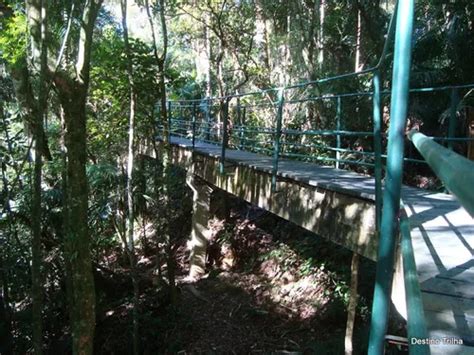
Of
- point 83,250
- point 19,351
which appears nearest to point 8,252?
point 19,351

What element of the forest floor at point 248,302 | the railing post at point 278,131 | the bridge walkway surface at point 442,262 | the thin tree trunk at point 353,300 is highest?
the railing post at point 278,131

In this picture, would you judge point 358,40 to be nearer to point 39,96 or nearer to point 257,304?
point 257,304

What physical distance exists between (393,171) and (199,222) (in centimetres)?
825

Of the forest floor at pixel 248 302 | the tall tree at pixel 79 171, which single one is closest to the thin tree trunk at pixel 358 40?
the forest floor at pixel 248 302

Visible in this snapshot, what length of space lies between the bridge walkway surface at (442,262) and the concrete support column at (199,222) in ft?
17.0

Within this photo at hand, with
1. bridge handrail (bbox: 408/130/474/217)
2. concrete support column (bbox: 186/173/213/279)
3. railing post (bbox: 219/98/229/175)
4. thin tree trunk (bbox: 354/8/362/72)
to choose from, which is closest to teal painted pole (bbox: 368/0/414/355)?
bridge handrail (bbox: 408/130/474/217)

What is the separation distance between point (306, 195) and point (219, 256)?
225 inches

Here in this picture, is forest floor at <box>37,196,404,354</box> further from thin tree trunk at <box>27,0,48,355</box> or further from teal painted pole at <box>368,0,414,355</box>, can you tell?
teal painted pole at <box>368,0,414,355</box>

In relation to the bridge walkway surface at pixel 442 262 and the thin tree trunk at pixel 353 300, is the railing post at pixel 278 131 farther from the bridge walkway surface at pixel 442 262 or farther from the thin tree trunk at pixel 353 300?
the thin tree trunk at pixel 353 300

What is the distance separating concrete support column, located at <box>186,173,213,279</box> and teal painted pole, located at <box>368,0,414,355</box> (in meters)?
7.92

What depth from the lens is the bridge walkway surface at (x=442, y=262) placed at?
1185 mm

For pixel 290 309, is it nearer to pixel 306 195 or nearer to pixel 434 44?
pixel 306 195

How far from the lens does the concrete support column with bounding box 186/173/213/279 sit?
374 inches

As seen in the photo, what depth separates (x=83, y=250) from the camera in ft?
18.9
